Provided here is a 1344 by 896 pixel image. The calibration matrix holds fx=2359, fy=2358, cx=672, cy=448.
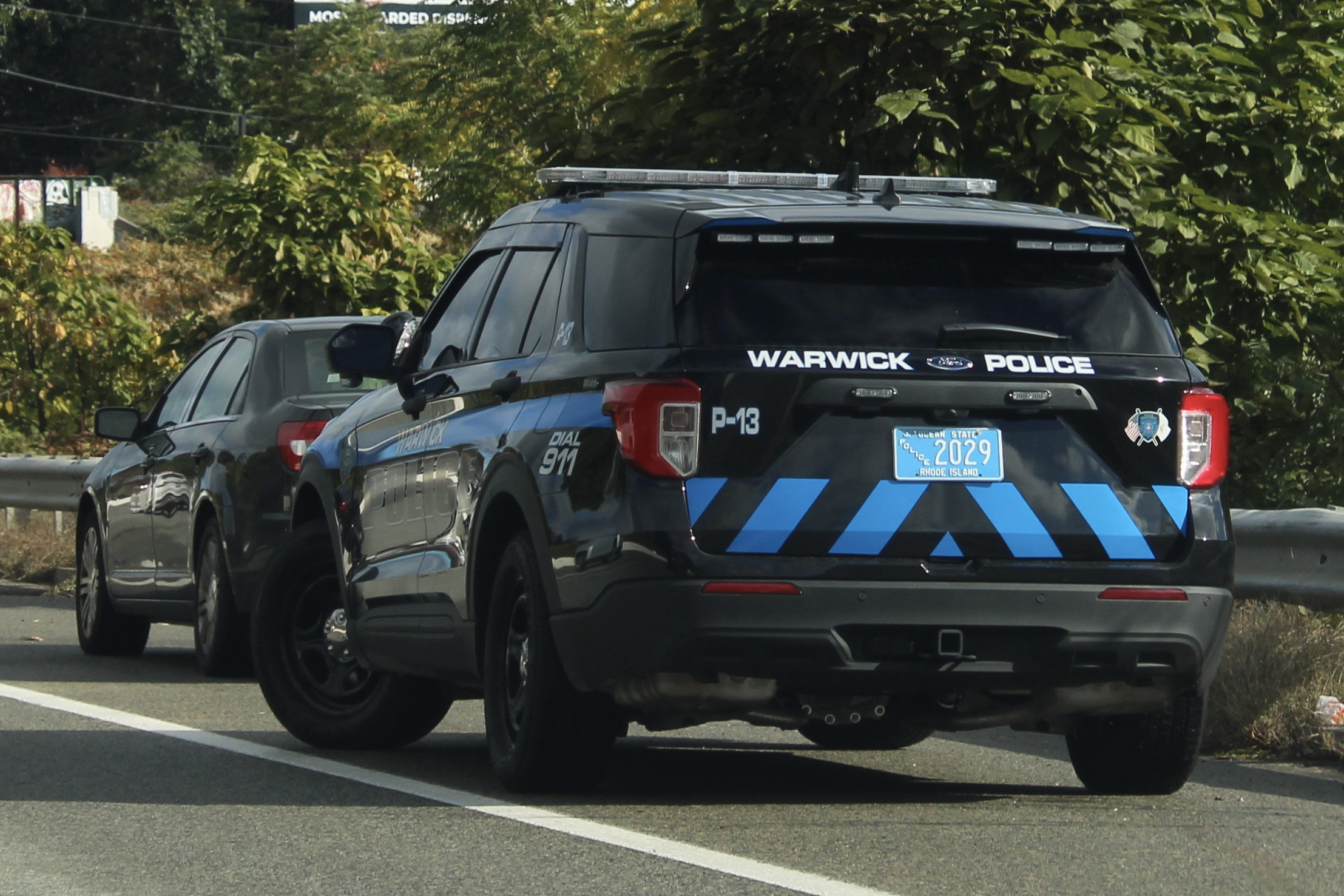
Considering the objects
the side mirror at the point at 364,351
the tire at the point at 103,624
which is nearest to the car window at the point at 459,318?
the side mirror at the point at 364,351

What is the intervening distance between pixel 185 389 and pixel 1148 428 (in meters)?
6.88

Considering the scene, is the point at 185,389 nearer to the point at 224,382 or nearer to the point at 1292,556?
the point at 224,382

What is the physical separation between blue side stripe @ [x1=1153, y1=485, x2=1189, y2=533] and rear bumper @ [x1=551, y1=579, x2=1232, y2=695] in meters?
0.20

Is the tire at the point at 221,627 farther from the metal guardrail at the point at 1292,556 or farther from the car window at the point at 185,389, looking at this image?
the metal guardrail at the point at 1292,556

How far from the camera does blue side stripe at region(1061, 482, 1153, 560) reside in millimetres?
6504

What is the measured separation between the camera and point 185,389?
12289mm

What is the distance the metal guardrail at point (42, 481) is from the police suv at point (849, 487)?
32.8 ft

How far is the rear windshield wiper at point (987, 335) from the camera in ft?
21.5

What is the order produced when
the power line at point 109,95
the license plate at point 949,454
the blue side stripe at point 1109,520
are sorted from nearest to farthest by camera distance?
the license plate at point 949,454, the blue side stripe at point 1109,520, the power line at point 109,95

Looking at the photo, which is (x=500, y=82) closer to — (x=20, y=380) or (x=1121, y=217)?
(x=20, y=380)

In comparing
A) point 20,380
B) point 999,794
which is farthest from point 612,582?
point 20,380

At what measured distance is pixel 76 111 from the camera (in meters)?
78.4

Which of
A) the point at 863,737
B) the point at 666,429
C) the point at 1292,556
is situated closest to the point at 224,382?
the point at 863,737

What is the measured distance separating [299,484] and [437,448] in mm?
1557
